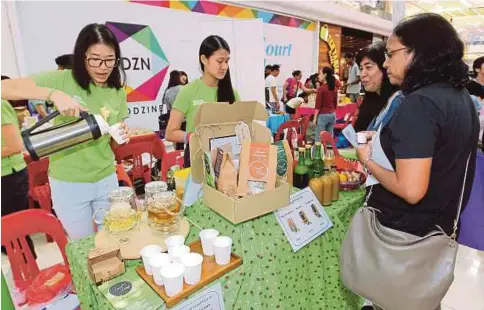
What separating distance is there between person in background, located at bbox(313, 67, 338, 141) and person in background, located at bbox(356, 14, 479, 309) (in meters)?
3.84

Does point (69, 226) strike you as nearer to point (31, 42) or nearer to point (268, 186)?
point (268, 186)

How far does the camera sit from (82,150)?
148 cm

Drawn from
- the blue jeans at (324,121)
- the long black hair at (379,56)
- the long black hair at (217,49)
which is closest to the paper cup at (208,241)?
the long black hair at (217,49)

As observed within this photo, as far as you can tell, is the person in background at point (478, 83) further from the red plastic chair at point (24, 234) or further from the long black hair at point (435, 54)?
the red plastic chair at point (24, 234)

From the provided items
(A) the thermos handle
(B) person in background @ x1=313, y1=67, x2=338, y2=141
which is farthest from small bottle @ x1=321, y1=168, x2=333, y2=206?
(B) person in background @ x1=313, y1=67, x2=338, y2=141

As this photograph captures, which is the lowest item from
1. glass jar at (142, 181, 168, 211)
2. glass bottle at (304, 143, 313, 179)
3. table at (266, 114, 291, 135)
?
table at (266, 114, 291, 135)

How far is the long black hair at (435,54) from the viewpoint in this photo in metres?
1.00

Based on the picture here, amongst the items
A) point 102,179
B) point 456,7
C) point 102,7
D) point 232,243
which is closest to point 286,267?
point 232,243

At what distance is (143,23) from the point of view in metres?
4.86

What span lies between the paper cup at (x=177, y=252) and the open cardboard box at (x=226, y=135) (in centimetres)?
21

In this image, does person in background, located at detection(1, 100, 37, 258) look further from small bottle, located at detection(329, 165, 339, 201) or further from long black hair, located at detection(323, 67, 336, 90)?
long black hair, located at detection(323, 67, 336, 90)

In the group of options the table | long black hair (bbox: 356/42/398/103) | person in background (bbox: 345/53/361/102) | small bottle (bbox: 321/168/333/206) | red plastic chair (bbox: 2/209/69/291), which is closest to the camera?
red plastic chair (bbox: 2/209/69/291)

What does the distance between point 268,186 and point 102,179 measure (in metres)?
0.86

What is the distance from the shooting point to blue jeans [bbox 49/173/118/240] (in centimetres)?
148
